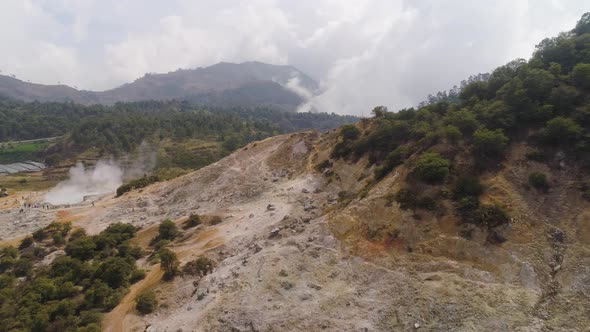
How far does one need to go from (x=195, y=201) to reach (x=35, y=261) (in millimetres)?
19812

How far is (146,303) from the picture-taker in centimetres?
2962

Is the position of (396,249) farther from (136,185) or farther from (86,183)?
(86,183)

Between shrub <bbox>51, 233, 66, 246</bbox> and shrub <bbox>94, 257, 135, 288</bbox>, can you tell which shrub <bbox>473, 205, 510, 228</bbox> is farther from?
shrub <bbox>51, 233, 66, 246</bbox>

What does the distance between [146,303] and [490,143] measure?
29.8 meters

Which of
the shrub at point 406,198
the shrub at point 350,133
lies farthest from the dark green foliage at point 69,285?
the shrub at point 350,133

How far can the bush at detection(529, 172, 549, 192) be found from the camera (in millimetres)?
29625

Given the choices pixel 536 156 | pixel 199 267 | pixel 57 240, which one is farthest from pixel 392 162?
pixel 57 240

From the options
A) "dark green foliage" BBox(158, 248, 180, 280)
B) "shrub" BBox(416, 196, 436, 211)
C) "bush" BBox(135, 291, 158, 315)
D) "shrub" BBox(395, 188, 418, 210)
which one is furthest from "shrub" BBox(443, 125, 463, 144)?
"bush" BBox(135, 291, 158, 315)

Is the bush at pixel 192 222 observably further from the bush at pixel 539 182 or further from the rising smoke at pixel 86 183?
the rising smoke at pixel 86 183

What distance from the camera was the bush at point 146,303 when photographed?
2945cm

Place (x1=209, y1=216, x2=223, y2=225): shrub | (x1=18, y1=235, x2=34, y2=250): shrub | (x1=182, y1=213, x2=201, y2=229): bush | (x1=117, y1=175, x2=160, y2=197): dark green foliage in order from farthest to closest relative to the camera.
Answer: (x1=117, y1=175, x2=160, y2=197): dark green foliage
(x1=18, y1=235, x2=34, y2=250): shrub
(x1=182, y1=213, x2=201, y2=229): bush
(x1=209, y1=216, x2=223, y2=225): shrub

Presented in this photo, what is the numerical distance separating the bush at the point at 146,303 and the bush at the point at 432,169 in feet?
75.8

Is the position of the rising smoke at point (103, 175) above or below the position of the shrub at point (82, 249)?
above

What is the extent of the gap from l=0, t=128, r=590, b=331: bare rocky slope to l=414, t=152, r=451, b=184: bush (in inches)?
80.7
